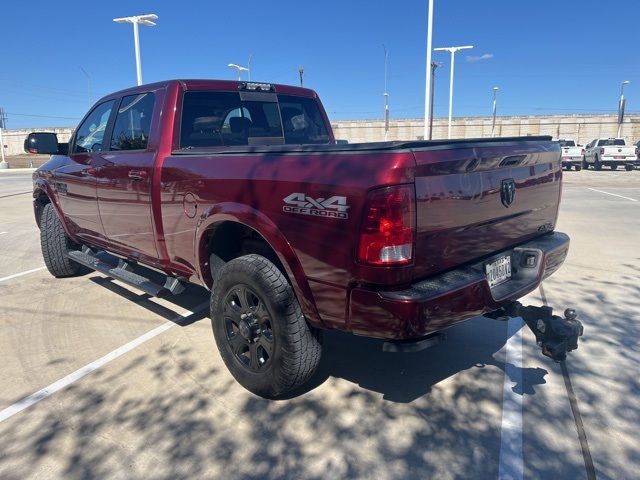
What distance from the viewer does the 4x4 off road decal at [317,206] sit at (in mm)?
2498

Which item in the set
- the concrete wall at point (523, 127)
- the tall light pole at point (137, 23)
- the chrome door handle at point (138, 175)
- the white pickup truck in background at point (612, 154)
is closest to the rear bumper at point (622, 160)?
the white pickup truck in background at point (612, 154)

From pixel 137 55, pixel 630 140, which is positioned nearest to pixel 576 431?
pixel 137 55

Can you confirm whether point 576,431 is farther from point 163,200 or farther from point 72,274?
point 72,274

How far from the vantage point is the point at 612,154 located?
27.6 metres

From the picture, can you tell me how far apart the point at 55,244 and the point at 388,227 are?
15.8ft

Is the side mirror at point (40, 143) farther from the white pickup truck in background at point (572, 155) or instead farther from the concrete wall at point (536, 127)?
the concrete wall at point (536, 127)

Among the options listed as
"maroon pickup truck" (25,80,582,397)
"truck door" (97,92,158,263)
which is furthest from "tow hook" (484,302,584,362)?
"truck door" (97,92,158,263)

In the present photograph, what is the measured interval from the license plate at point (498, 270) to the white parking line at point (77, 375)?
2.76 m

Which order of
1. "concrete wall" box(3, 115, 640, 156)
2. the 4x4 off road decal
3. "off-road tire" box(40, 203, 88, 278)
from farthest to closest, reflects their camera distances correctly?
"concrete wall" box(3, 115, 640, 156) < "off-road tire" box(40, 203, 88, 278) < the 4x4 off road decal

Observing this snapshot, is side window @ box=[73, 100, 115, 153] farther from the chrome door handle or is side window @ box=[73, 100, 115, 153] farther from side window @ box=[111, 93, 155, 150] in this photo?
the chrome door handle

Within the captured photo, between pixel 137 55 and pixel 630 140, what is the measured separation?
59.8 metres

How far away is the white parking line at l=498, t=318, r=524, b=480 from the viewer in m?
2.51

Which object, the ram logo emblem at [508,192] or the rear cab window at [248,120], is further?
the rear cab window at [248,120]

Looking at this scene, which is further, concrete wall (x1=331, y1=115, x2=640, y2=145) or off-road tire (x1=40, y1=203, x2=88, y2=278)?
concrete wall (x1=331, y1=115, x2=640, y2=145)
